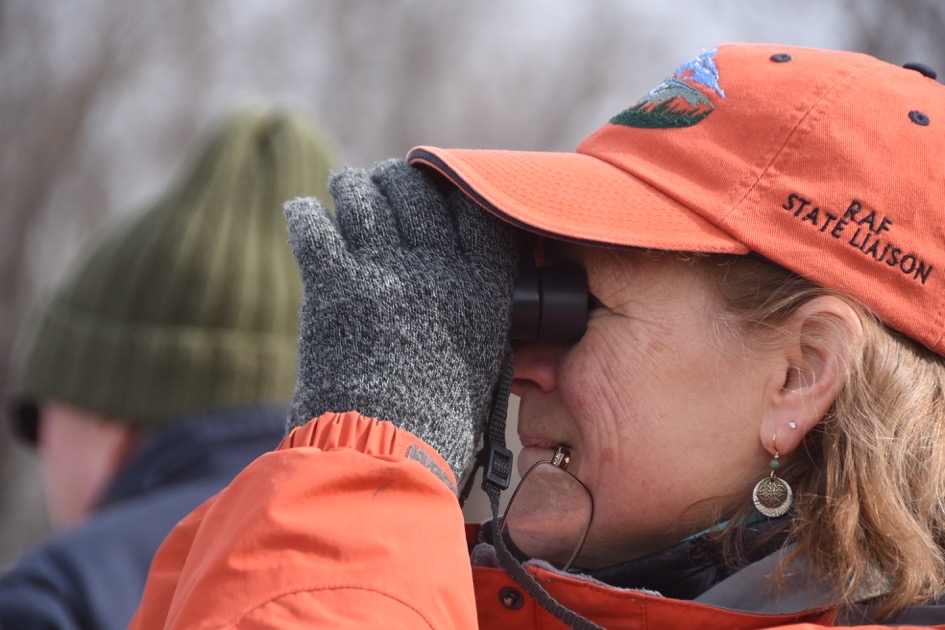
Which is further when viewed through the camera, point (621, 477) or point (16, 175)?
point (16, 175)

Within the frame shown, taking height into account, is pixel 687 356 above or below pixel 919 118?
below

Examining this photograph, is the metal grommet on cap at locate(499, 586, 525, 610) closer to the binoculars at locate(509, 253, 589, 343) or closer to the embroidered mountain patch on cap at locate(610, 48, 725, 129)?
the binoculars at locate(509, 253, 589, 343)

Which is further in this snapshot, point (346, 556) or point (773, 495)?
point (773, 495)

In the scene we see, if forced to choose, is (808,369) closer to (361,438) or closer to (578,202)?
(578,202)

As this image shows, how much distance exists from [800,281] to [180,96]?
12237 mm

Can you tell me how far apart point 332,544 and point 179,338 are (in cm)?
225

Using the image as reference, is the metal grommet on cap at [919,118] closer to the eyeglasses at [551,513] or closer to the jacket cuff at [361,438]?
the eyeglasses at [551,513]

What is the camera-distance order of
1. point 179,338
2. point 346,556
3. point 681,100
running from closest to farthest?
point 346,556
point 681,100
point 179,338

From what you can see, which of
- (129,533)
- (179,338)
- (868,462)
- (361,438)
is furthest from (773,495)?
(179,338)

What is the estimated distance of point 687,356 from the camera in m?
1.79

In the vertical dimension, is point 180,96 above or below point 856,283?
below

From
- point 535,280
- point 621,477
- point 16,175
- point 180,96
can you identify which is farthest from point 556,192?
point 180,96

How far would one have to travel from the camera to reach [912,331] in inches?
67.6

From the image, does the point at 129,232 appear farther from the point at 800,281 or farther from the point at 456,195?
the point at 800,281
